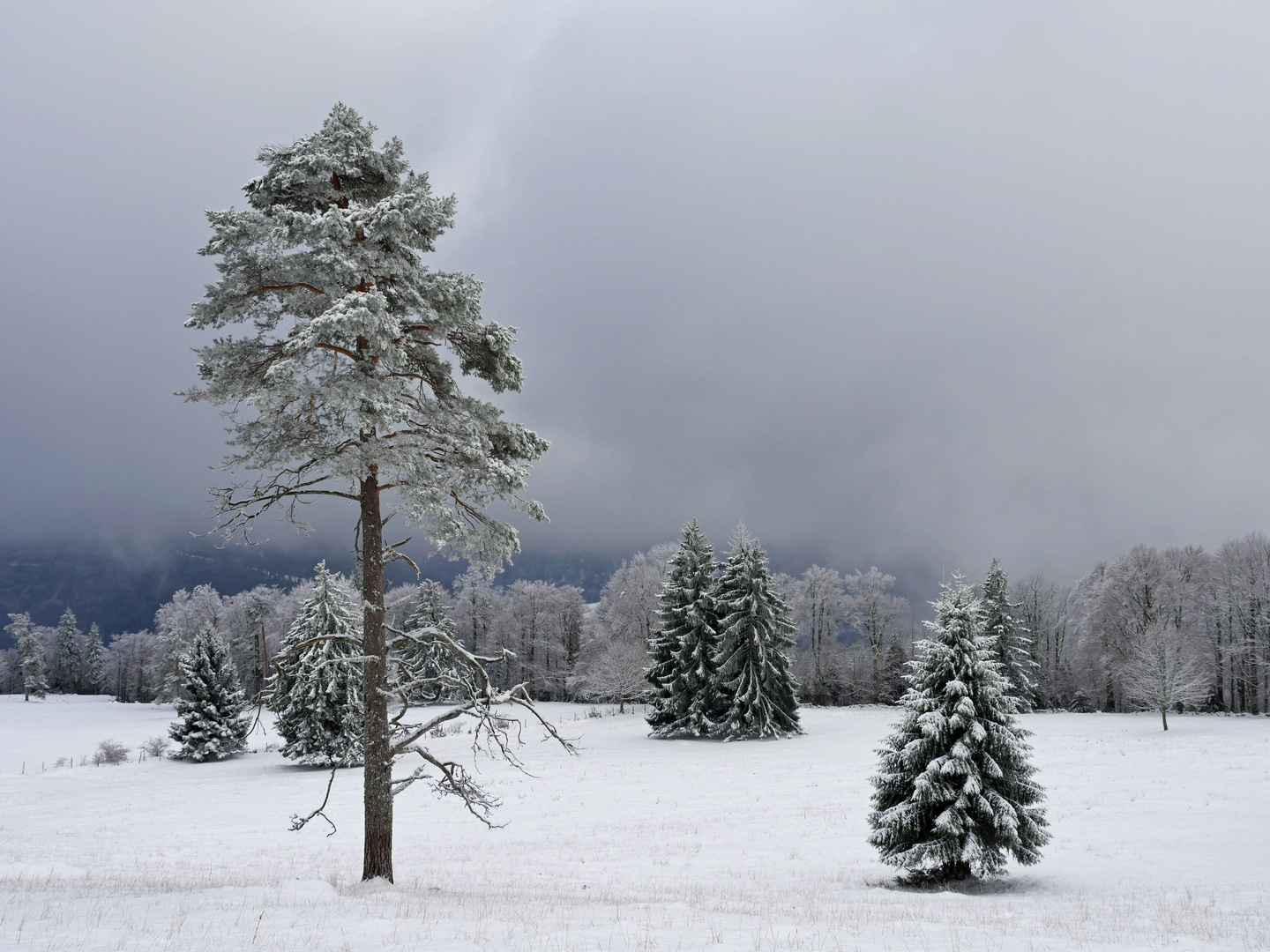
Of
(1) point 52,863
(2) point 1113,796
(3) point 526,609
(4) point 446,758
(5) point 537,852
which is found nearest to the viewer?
(1) point 52,863

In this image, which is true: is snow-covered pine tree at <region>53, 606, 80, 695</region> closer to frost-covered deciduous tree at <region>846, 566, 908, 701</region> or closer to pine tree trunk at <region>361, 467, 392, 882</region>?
frost-covered deciduous tree at <region>846, 566, 908, 701</region>

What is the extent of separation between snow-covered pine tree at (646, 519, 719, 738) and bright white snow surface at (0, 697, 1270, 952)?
287 centimetres

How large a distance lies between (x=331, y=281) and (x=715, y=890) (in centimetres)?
1266

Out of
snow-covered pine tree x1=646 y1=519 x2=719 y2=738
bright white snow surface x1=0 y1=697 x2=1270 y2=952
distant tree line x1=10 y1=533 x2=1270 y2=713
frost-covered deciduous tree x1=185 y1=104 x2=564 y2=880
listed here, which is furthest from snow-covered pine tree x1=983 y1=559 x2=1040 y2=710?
frost-covered deciduous tree x1=185 y1=104 x2=564 y2=880

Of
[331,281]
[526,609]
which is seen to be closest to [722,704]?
[331,281]

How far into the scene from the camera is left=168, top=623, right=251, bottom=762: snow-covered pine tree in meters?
38.5

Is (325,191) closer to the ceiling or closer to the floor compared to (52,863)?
closer to the ceiling

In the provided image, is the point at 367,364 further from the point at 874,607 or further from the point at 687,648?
the point at 874,607

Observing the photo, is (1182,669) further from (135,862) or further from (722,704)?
(135,862)

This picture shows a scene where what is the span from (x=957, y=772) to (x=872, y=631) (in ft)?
189

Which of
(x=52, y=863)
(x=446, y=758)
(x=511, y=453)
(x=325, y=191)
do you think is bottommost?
(x=446, y=758)

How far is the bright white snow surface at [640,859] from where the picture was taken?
780 cm

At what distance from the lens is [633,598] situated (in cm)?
6044

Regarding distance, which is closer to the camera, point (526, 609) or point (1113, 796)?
point (1113, 796)
